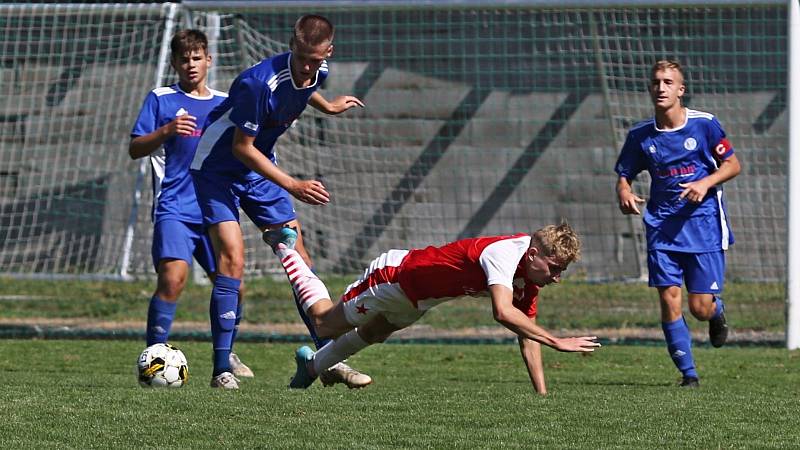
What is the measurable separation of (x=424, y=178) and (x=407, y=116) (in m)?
0.84

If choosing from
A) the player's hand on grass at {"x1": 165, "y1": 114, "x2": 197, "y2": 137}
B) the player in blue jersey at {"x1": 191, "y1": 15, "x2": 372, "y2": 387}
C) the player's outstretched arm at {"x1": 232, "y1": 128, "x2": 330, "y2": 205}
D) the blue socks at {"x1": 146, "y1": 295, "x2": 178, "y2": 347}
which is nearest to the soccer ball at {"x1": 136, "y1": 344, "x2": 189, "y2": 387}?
the player in blue jersey at {"x1": 191, "y1": 15, "x2": 372, "y2": 387}

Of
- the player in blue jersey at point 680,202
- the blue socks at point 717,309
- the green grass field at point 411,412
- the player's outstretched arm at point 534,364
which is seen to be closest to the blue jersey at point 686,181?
the player in blue jersey at point 680,202

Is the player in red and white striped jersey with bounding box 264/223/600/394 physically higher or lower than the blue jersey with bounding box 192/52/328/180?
lower

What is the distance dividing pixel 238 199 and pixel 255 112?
30.3 inches

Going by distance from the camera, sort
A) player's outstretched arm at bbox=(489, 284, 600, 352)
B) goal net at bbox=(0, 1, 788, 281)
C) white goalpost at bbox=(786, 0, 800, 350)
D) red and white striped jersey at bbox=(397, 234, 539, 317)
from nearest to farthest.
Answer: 1. player's outstretched arm at bbox=(489, 284, 600, 352)
2. red and white striped jersey at bbox=(397, 234, 539, 317)
3. white goalpost at bbox=(786, 0, 800, 350)
4. goal net at bbox=(0, 1, 788, 281)

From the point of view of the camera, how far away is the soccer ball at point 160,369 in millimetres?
7094

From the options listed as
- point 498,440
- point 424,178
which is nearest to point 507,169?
point 424,178

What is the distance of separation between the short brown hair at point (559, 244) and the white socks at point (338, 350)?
128 cm

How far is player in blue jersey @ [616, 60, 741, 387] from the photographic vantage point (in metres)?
8.16

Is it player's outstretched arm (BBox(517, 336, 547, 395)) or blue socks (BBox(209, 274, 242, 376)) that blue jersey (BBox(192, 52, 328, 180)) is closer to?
blue socks (BBox(209, 274, 242, 376))

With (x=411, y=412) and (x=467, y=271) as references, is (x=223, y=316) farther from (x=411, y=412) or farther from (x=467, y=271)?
(x=411, y=412)

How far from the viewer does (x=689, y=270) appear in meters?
8.29

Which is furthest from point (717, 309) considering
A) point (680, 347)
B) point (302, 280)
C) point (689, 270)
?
point (302, 280)

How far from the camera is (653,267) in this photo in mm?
8180
